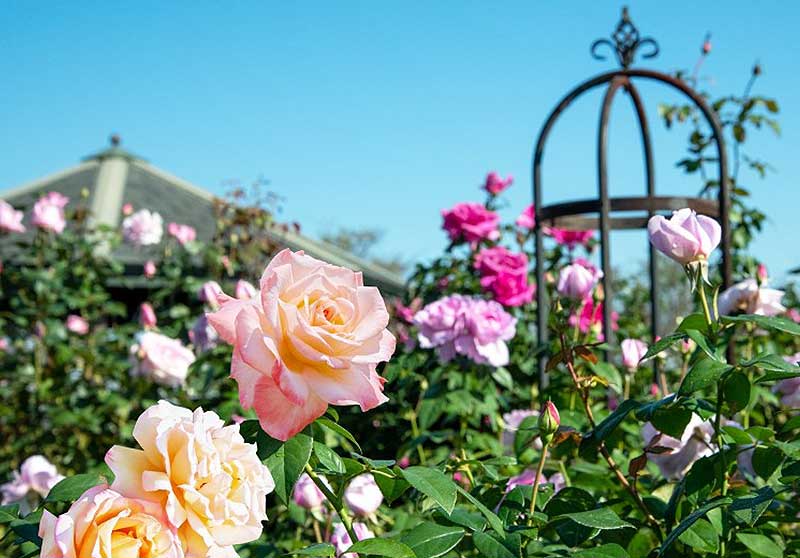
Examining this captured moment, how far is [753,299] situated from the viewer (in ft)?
5.36

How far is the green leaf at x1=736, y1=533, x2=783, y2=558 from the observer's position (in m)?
0.98

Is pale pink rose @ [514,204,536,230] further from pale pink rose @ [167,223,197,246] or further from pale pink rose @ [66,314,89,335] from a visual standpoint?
pale pink rose @ [66,314,89,335]

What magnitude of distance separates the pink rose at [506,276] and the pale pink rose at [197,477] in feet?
6.98

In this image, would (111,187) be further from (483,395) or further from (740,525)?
(740,525)

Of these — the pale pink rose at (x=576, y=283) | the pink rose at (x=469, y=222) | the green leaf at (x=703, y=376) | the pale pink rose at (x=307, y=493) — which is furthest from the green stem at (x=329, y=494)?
the pink rose at (x=469, y=222)

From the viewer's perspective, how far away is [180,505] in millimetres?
721

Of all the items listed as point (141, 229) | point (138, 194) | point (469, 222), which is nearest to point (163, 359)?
point (469, 222)

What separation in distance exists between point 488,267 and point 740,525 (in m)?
1.83

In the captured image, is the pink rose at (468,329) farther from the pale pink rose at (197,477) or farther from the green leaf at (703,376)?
the pale pink rose at (197,477)

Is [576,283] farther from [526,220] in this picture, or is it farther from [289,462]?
[526,220]

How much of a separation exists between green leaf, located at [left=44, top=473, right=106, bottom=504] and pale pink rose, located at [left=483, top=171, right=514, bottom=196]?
267cm

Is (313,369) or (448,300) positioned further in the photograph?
(448,300)

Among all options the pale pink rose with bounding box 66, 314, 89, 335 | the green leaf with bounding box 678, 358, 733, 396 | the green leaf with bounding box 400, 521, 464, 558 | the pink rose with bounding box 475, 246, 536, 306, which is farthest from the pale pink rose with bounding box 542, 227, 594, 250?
the green leaf with bounding box 400, 521, 464, 558

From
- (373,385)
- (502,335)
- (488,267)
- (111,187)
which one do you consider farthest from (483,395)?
(111,187)
